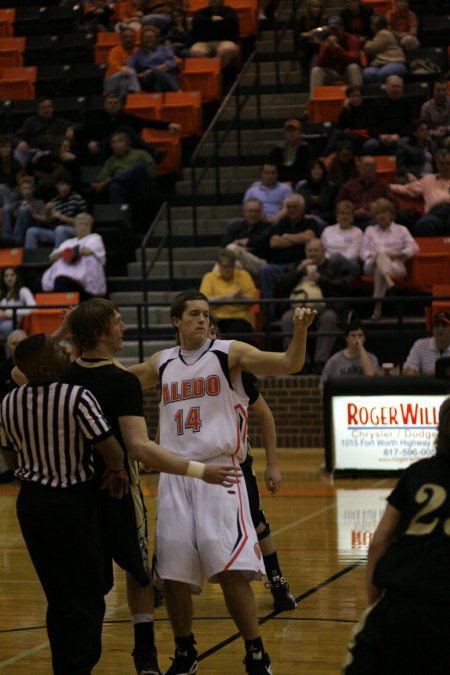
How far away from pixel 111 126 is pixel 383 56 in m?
4.19

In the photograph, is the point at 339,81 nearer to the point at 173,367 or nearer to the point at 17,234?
the point at 17,234

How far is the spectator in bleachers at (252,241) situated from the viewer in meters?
16.7

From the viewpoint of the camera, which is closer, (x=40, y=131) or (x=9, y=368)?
(x=9, y=368)

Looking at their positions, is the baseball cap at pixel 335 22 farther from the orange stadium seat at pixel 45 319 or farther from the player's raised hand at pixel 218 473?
the player's raised hand at pixel 218 473

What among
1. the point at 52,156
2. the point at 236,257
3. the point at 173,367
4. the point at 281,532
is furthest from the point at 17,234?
the point at 173,367

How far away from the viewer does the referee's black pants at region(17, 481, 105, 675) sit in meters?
5.52

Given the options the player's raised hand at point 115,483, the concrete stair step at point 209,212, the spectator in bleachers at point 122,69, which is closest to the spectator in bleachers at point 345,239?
the concrete stair step at point 209,212

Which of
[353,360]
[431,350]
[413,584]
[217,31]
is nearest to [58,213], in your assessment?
[217,31]

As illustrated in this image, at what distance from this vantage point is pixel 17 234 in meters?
18.9

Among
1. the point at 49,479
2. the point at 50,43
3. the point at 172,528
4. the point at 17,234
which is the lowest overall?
the point at 17,234

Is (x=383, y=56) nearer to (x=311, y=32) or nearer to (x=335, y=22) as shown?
(x=335, y=22)

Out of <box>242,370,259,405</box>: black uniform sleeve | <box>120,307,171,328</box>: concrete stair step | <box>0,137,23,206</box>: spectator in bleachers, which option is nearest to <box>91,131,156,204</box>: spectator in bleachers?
<box>0,137,23,206</box>: spectator in bleachers

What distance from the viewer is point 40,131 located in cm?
2095

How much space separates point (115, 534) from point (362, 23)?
50.7ft
